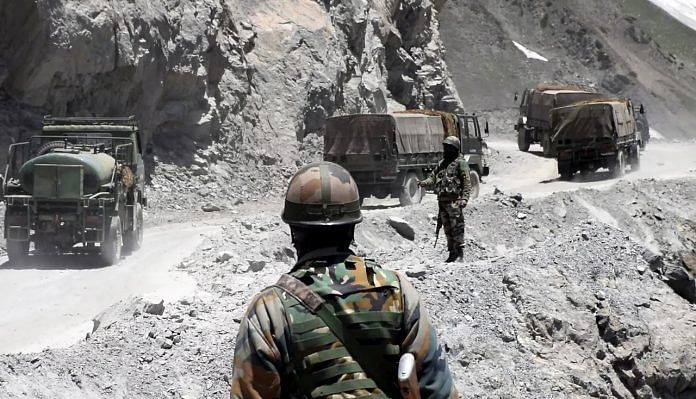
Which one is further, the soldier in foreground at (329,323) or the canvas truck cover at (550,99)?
the canvas truck cover at (550,99)

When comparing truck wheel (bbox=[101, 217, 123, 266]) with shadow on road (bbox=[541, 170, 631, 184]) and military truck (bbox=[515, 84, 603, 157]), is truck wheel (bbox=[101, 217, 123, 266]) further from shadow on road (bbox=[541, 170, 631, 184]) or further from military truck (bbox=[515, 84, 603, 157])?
military truck (bbox=[515, 84, 603, 157])

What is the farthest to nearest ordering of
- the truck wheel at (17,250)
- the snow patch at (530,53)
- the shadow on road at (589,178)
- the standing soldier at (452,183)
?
the snow patch at (530,53)
the shadow on road at (589,178)
the truck wheel at (17,250)
the standing soldier at (452,183)

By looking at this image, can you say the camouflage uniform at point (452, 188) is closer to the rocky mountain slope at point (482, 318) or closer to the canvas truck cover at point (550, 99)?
the rocky mountain slope at point (482, 318)

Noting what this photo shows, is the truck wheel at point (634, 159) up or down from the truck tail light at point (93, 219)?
down

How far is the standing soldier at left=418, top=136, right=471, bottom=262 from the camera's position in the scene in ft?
38.6

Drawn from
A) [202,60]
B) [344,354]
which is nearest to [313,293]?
[344,354]

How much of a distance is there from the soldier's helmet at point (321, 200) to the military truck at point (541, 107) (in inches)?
1247

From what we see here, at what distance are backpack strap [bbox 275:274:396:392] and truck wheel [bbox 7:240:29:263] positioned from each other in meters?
12.0

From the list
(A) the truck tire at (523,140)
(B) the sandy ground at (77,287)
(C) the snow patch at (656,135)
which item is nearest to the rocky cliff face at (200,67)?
(B) the sandy ground at (77,287)

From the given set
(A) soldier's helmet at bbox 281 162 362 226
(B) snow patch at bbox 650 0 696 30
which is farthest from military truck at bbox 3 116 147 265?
(B) snow patch at bbox 650 0 696 30

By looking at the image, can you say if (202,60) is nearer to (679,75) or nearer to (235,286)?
(235,286)

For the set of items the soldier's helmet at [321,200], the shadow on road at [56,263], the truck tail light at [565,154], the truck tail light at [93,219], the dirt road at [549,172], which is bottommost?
the dirt road at [549,172]

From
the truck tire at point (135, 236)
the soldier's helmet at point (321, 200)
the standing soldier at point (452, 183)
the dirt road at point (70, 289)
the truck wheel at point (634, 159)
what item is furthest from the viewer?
the truck wheel at point (634, 159)

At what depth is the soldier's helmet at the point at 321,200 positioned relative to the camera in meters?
3.25
